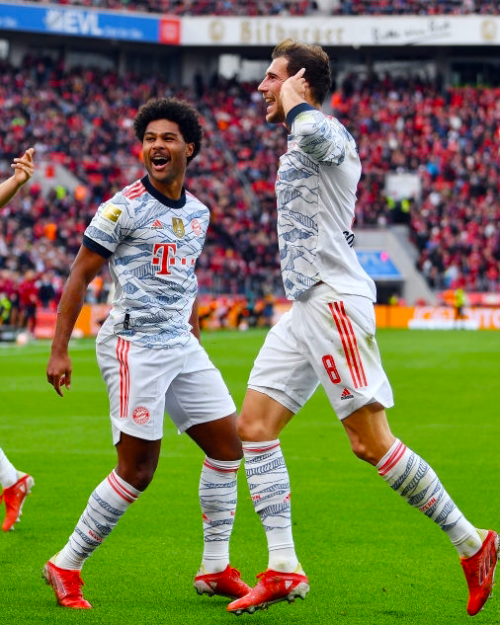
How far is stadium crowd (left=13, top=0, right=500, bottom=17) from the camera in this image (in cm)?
5884

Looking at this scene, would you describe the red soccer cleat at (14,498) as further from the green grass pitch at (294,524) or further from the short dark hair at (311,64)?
the short dark hair at (311,64)

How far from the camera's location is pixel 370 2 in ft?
198

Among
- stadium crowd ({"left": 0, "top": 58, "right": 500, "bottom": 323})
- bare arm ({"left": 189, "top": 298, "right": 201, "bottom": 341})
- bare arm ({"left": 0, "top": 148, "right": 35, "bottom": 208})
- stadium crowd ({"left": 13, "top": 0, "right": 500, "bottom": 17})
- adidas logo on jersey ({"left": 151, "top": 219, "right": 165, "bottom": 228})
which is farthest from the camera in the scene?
stadium crowd ({"left": 13, "top": 0, "right": 500, "bottom": 17})

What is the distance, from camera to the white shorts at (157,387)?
6.14 m

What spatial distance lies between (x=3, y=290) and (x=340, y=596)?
30.0 metres

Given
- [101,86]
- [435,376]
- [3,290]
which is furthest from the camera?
[101,86]

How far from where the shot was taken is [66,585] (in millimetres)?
6125

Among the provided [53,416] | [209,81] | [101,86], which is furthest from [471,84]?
[53,416]

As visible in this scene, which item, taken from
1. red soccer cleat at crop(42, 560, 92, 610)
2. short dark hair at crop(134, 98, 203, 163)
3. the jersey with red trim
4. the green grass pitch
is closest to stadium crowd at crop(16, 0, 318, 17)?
the green grass pitch

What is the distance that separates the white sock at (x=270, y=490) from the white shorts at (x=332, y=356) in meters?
0.26

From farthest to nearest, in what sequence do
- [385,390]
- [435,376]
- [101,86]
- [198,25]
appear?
[198,25]
[101,86]
[435,376]
[385,390]

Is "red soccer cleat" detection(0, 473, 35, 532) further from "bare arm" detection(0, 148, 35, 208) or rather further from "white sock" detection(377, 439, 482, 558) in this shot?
"white sock" detection(377, 439, 482, 558)

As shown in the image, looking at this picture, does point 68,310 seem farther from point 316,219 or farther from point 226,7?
point 226,7

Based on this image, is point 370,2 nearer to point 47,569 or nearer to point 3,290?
point 3,290
